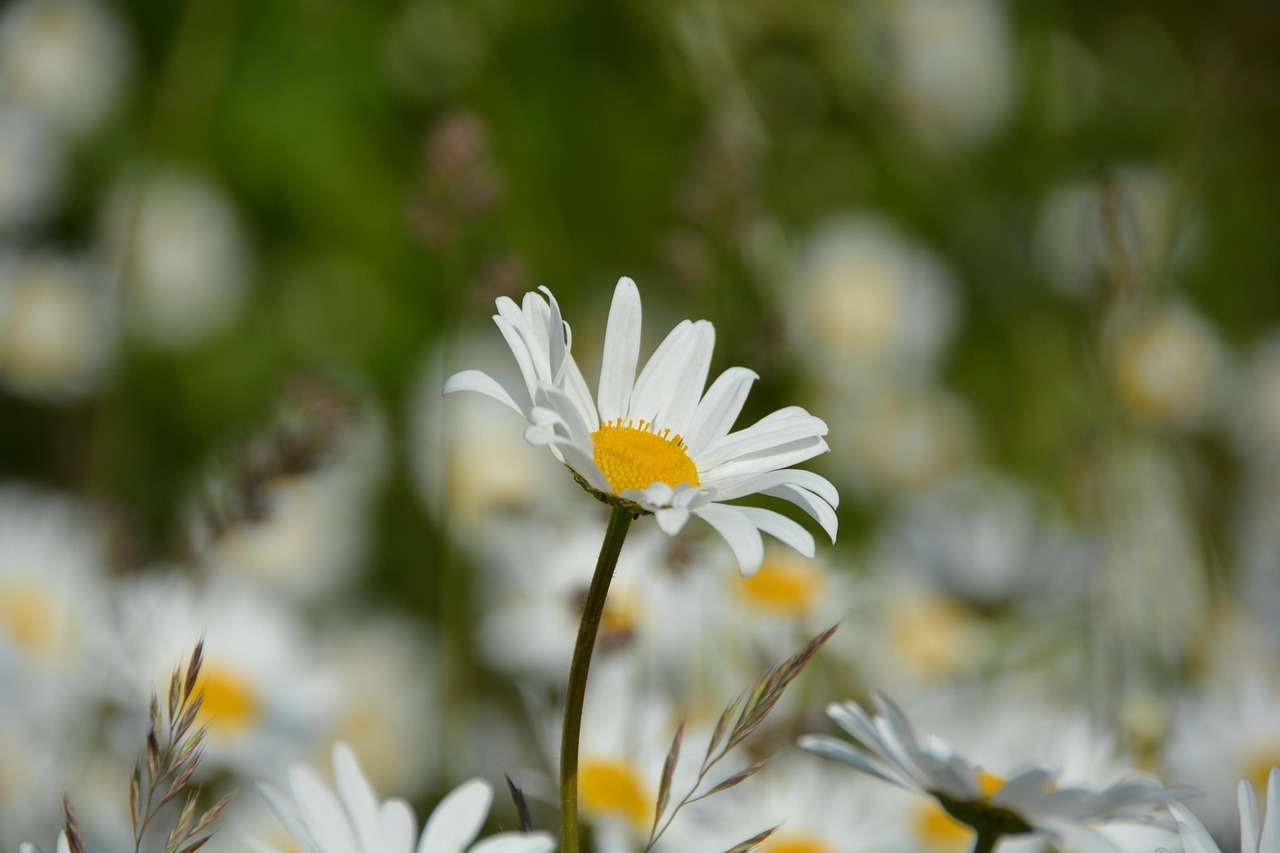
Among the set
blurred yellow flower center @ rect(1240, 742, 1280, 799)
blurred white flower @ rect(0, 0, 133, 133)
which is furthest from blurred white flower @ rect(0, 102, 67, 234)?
blurred yellow flower center @ rect(1240, 742, 1280, 799)

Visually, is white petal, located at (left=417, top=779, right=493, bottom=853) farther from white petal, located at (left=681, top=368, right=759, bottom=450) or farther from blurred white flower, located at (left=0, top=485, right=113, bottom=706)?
blurred white flower, located at (left=0, top=485, right=113, bottom=706)

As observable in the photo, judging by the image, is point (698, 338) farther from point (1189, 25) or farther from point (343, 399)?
point (1189, 25)

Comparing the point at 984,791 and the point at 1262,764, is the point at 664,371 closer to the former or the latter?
the point at 984,791

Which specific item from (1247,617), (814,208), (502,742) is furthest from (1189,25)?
(502,742)

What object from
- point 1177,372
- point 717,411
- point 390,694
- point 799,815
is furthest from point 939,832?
point 1177,372

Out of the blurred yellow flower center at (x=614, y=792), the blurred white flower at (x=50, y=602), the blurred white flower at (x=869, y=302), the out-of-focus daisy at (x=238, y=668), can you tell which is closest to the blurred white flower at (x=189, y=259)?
the blurred white flower at (x=50, y=602)

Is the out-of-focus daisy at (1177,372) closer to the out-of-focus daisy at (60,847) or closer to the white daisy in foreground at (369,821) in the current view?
the white daisy in foreground at (369,821)
